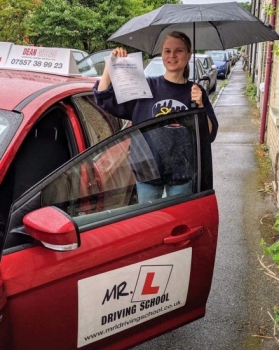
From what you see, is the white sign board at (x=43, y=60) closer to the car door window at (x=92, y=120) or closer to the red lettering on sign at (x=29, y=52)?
the red lettering on sign at (x=29, y=52)

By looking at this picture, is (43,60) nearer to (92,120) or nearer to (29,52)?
(29,52)

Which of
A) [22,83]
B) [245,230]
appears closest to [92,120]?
[22,83]

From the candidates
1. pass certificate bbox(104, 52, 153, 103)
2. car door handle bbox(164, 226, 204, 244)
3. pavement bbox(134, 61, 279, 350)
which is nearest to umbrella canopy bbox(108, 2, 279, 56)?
pass certificate bbox(104, 52, 153, 103)

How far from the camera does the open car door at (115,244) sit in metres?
1.86

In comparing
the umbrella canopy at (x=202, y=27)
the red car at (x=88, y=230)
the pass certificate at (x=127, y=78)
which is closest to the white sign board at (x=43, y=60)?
the red car at (x=88, y=230)

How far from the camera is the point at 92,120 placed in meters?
3.05

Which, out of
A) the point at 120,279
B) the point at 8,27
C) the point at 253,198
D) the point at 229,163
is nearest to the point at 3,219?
the point at 120,279

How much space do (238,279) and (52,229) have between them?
2.43 m

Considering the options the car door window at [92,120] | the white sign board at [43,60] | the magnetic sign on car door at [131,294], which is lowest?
the magnetic sign on car door at [131,294]

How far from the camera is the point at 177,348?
294cm

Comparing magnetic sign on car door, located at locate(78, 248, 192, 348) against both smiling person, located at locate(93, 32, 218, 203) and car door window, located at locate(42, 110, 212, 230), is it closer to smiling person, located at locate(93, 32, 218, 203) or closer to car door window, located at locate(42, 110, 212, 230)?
car door window, located at locate(42, 110, 212, 230)

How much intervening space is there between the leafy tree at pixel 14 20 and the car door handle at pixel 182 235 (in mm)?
14292

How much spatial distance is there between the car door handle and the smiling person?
2.13 ft

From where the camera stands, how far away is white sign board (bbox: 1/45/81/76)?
311cm
